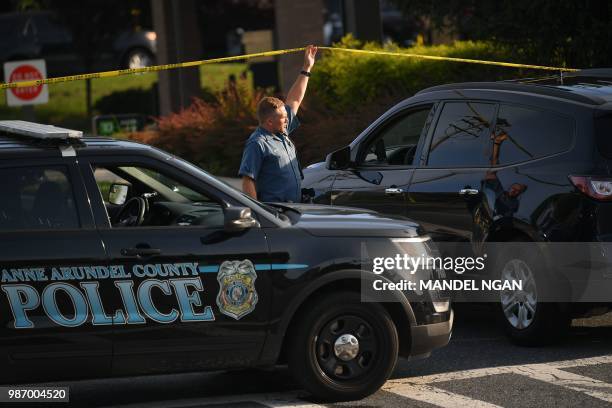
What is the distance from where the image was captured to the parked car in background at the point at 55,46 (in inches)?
1405

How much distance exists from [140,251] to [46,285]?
54cm

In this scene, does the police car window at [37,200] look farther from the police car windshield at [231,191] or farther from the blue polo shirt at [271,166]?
the blue polo shirt at [271,166]

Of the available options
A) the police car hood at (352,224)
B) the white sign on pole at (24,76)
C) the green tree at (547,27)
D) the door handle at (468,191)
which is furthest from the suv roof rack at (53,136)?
the white sign on pole at (24,76)

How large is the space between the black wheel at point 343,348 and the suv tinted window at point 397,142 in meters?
2.66

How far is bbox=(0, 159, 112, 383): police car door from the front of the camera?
6.80 metres

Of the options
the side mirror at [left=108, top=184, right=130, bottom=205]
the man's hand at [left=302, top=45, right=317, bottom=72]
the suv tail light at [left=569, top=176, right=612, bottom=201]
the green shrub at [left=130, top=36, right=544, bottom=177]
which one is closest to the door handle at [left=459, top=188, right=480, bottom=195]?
the suv tail light at [left=569, top=176, right=612, bottom=201]

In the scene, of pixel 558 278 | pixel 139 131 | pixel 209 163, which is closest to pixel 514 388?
pixel 558 278

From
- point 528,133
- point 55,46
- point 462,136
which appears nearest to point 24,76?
point 462,136

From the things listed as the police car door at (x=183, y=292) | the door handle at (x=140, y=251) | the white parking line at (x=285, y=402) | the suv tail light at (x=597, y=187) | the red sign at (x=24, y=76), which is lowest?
the white parking line at (x=285, y=402)

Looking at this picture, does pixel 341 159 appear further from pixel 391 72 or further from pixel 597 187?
pixel 391 72

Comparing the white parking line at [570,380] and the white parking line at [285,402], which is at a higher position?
the white parking line at [285,402]

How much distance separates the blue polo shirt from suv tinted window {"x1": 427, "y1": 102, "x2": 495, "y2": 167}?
1.13 meters

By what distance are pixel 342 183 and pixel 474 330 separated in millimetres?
1634

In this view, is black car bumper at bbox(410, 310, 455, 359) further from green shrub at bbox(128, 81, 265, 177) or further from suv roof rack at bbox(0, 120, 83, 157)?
green shrub at bbox(128, 81, 265, 177)
